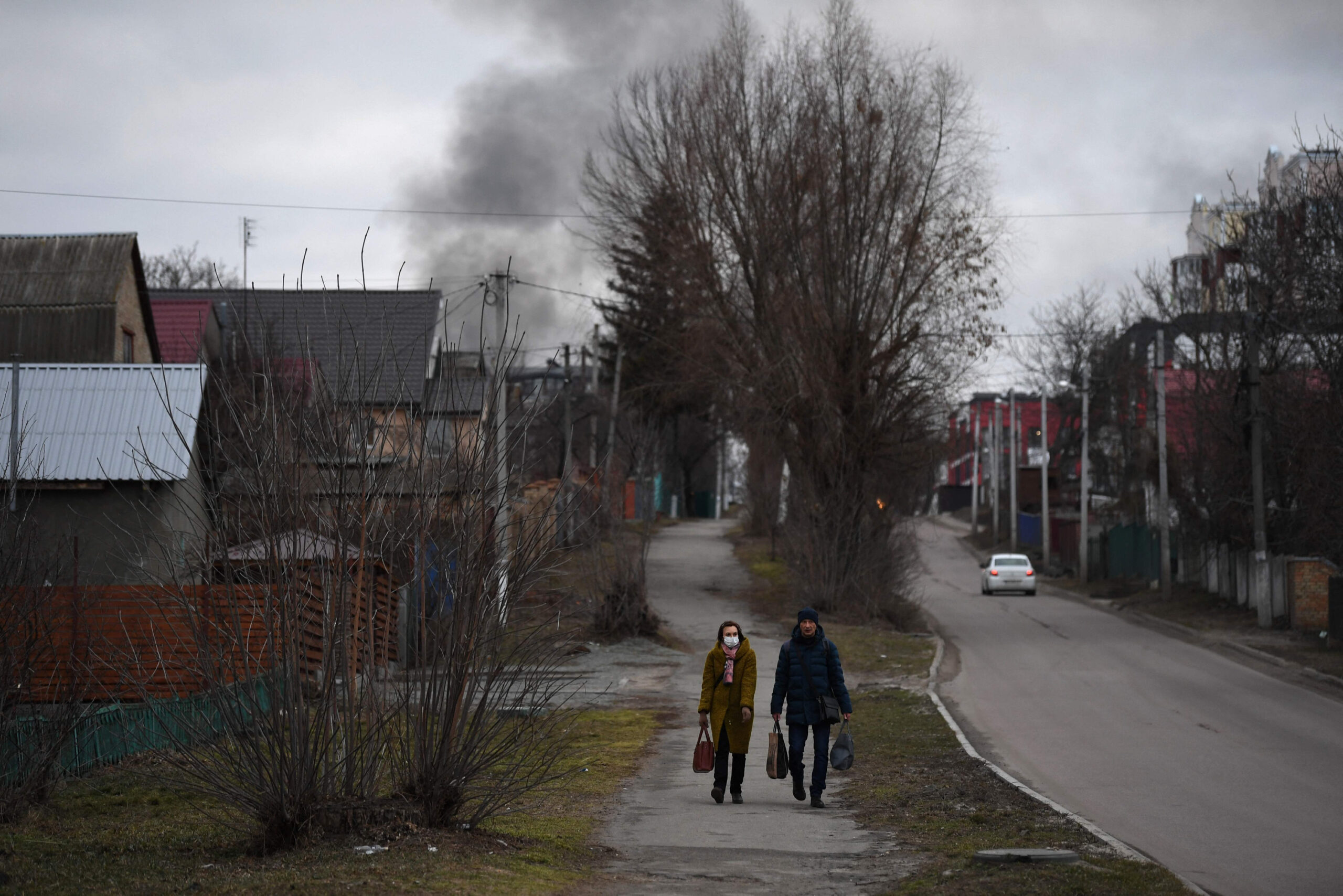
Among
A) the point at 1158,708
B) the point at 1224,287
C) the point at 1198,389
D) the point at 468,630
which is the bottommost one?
the point at 1158,708

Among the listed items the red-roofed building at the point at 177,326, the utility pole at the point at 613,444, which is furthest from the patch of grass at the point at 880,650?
the red-roofed building at the point at 177,326

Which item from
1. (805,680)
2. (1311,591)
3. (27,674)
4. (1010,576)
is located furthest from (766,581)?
(27,674)

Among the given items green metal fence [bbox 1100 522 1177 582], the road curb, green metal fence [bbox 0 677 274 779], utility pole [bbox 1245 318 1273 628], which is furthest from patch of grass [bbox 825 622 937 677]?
green metal fence [bbox 1100 522 1177 582]

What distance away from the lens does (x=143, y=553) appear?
29.6ft

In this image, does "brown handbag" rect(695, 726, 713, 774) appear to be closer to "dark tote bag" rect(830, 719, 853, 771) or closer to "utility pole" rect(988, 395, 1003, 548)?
"dark tote bag" rect(830, 719, 853, 771)

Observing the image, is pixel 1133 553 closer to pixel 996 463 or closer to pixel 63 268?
pixel 996 463

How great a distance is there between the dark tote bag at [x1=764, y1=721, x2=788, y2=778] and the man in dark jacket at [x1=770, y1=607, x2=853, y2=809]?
8 cm

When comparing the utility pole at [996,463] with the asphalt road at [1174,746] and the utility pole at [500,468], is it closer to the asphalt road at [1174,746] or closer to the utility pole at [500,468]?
the asphalt road at [1174,746]

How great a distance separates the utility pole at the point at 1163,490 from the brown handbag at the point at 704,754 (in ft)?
93.2

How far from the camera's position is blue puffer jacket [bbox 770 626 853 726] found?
10609 millimetres

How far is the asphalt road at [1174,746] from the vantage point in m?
8.78

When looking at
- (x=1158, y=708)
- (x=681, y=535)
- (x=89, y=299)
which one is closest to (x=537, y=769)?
(x=1158, y=708)

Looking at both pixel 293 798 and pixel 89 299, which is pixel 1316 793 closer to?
pixel 293 798

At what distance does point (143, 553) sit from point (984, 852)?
20.2ft
